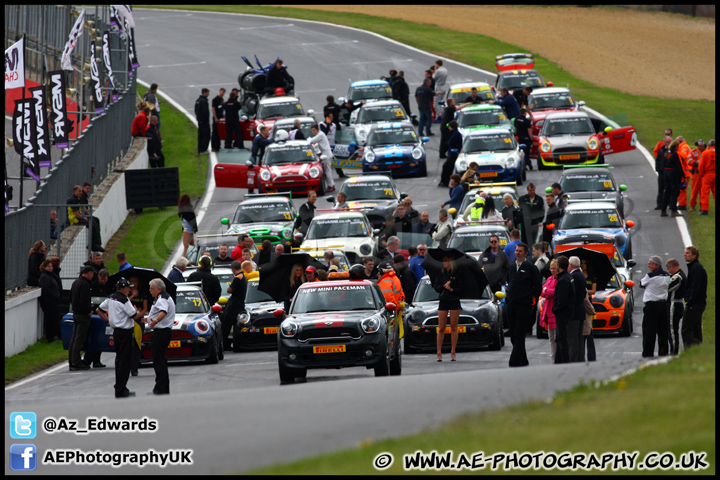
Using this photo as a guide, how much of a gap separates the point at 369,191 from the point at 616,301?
9.62 metres

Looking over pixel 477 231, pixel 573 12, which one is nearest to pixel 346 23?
pixel 573 12

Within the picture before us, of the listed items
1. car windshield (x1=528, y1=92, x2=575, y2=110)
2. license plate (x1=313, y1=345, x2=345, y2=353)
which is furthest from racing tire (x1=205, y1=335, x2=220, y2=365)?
car windshield (x1=528, y1=92, x2=575, y2=110)

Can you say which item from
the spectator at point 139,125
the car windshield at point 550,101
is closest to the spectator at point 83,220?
the spectator at point 139,125

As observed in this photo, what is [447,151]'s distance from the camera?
31578mm

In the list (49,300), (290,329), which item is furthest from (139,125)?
(290,329)

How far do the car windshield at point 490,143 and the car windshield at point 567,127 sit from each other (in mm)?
1993

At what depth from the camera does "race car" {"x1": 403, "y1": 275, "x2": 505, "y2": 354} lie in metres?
17.5

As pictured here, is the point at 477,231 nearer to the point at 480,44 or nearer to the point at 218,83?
the point at 218,83

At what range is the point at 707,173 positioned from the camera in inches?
1057

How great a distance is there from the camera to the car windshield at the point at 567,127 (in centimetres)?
3086

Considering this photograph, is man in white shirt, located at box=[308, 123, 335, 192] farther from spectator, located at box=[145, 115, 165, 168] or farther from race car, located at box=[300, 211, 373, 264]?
race car, located at box=[300, 211, 373, 264]

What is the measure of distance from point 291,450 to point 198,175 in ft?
87.0

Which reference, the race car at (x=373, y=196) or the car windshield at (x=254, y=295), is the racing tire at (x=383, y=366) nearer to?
the car windshield at (x=254, y=295)

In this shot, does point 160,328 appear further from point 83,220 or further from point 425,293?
point 83,220
